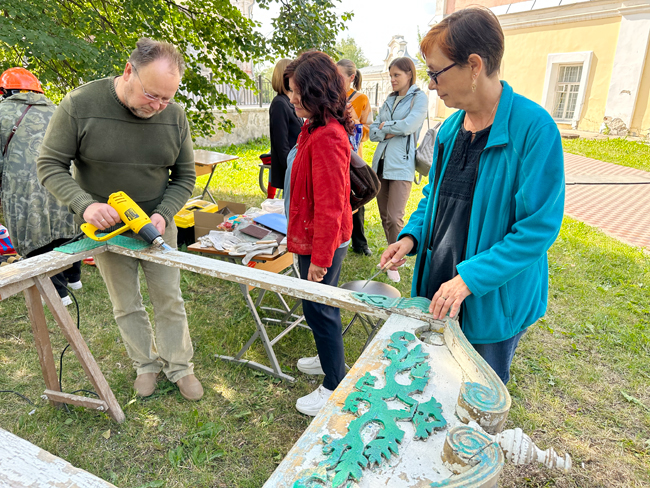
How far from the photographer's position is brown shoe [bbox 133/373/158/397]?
104 inches

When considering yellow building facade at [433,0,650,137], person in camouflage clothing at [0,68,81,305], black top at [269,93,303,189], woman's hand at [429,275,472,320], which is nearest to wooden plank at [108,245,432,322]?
woman's hand at [429,275,472,320]

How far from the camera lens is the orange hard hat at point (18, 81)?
3.16m

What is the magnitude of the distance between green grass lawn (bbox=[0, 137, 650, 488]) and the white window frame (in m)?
12.3

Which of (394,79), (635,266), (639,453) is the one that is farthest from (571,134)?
(639,453)

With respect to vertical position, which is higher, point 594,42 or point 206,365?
point 594,42

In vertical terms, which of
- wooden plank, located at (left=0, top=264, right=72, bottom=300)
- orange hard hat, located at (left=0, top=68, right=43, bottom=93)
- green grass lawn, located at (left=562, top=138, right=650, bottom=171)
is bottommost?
green grass lawn, located at (left=562, top=138, right=650, bottom=171)

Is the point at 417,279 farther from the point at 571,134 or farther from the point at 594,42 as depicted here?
the point at 594,42

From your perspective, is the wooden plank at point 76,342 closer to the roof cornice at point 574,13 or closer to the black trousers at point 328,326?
the black trousers at point 328,326

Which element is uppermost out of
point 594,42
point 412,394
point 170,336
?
point 594,42

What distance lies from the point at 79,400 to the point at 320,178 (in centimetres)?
192

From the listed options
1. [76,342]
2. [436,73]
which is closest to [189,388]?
[76,342]

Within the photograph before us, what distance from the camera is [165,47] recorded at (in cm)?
191

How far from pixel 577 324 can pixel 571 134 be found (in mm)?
12253

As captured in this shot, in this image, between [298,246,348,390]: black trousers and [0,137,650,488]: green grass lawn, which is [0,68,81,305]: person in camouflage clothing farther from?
[298,246,348,390]: black trousers
